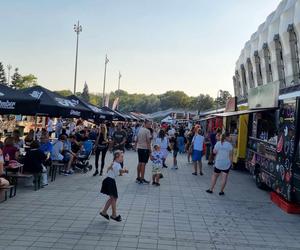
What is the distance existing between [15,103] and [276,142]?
6.43 m

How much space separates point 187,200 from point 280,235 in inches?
121

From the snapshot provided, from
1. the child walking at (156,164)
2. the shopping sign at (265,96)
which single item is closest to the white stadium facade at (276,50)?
the shopping sign at (265,96)

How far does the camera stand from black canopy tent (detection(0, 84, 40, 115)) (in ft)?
29.2

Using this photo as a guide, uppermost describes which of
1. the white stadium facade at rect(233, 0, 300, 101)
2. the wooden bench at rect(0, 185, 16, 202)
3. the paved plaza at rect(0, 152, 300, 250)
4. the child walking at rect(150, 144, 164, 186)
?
the white stadium facade at rect(233, 0, 300, 101)

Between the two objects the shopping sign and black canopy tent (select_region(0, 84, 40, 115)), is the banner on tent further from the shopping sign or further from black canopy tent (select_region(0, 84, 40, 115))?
the shopping sign

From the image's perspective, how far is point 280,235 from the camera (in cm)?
779

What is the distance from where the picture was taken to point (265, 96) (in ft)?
41.7

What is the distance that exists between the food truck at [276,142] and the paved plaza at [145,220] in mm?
656

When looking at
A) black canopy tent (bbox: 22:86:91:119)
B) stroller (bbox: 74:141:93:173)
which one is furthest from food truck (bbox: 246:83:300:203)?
black canopy tent (bbox: 22:86:91:119)

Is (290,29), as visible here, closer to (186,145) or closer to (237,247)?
(186,145)

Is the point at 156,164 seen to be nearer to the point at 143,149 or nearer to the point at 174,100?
the point at 143,149

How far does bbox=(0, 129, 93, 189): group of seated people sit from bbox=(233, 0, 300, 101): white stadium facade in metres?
14.5

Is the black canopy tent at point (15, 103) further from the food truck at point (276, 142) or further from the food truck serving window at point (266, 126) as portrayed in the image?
the food truck serving window at point (266, 126)

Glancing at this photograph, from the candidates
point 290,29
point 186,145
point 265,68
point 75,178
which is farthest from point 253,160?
point 265,68
